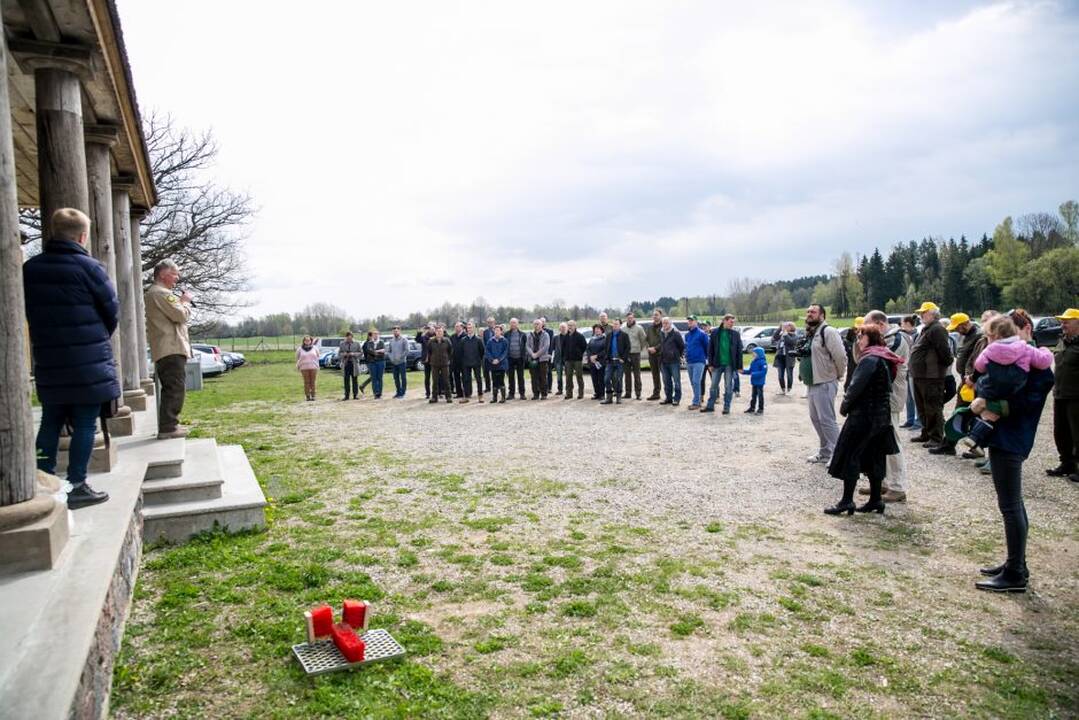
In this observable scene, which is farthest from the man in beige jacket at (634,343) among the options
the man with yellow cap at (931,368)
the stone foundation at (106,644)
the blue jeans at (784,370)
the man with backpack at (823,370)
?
the stone foundation at (106,644)

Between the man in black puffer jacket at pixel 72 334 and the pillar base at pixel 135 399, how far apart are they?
190 inches

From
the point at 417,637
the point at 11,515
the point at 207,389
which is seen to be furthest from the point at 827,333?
the point at 207,389

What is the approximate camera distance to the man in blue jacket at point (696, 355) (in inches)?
544

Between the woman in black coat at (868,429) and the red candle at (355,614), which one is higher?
the woman in black coat at (868,429)

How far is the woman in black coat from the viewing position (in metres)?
6.07

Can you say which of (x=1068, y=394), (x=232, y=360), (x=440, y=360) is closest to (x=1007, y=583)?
(x=1068, y=394)

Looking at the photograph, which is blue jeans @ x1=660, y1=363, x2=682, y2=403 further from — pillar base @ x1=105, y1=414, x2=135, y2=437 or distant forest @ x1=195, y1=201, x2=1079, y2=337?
distant forest @ x1=195, y1=201, x2=1079, y2=337

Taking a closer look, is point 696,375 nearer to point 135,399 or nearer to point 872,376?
point 872,376

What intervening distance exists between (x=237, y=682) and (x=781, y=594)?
10.4 feet

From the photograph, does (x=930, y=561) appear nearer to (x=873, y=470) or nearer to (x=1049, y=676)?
(x=873, y=470)

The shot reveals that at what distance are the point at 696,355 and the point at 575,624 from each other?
10.5 meters

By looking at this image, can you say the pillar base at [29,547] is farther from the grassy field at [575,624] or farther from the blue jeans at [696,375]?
the blue jeans at [696,375]

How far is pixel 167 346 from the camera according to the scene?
22.6 ft

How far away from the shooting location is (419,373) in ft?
88.8
